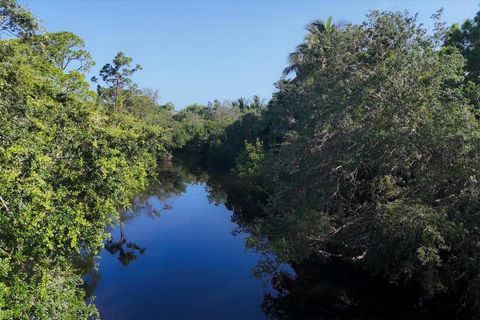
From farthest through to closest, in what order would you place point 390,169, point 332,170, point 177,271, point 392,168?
point 177,271
point 332,170
point 390,169
point 392,168

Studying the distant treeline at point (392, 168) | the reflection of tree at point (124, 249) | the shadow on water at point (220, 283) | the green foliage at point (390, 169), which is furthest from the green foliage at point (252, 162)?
the green foliage at point (390, 169)

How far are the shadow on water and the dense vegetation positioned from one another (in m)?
1.22

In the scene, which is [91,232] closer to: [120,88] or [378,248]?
[378,248]

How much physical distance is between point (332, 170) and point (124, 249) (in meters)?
15.5

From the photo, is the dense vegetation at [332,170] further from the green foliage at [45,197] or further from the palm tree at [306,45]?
the palm tree at [306,45]

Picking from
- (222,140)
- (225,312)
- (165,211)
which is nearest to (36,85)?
(225,312)

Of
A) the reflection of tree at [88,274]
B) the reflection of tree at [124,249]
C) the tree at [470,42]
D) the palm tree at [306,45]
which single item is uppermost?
the palm tree at [306,45]

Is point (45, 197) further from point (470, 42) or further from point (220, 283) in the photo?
point (470, 42)

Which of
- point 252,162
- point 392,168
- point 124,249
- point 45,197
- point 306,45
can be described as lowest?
point 45,197

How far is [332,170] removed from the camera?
17000 mm

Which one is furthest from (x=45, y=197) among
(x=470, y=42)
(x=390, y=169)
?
(x=470, y=42)

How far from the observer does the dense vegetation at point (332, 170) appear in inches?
379

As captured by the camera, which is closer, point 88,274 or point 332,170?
point 332,170

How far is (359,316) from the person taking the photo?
1627 cm
